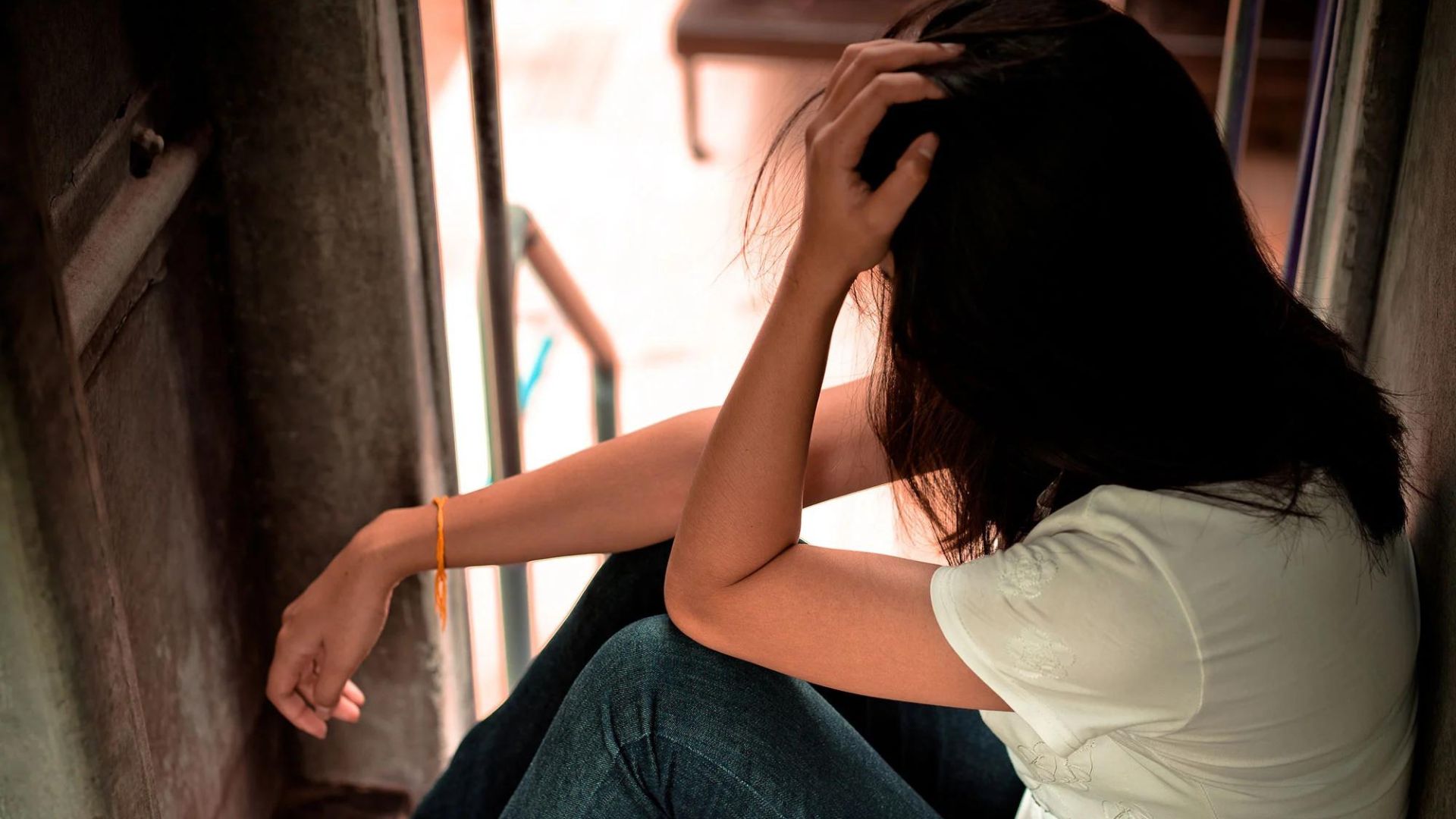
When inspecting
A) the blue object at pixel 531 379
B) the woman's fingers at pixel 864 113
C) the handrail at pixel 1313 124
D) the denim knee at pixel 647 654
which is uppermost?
the woman's fingers at pixel 864 113

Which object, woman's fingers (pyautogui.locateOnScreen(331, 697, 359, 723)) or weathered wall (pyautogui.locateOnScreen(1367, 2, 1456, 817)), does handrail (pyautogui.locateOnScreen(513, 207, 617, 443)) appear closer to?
woman's fingers (pyautogui.locateOnScreen(331, 697, 359, 723))

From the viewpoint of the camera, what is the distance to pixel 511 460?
68.1 inches

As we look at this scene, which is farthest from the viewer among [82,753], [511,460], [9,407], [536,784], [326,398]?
[511,460]

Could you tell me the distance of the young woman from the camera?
88 centimetres

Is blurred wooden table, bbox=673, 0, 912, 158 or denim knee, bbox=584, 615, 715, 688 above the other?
blurred wooden table, bbox=673, 0, 912, 158

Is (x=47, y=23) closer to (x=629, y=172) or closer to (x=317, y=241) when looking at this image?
(x=317, y=241)

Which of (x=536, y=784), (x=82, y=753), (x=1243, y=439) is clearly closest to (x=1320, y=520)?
(x=1243, y=439)

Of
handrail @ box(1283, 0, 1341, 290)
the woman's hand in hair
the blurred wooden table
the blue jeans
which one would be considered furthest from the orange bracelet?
the blurred wooden table

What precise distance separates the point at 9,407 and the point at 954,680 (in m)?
0.62

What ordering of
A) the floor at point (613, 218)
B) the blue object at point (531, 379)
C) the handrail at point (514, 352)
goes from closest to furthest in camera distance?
the handrail at point (514, 352), the blue object at point (531, 379), the floor at point (613, 218)

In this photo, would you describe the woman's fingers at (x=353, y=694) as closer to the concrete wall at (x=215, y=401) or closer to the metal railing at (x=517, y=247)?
the concrete wall at (x=215, y=401)

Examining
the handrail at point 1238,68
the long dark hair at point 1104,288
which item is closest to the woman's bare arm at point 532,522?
the long dark hair at point 1104,288

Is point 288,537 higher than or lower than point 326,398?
lower

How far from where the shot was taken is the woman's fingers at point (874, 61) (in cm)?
91
